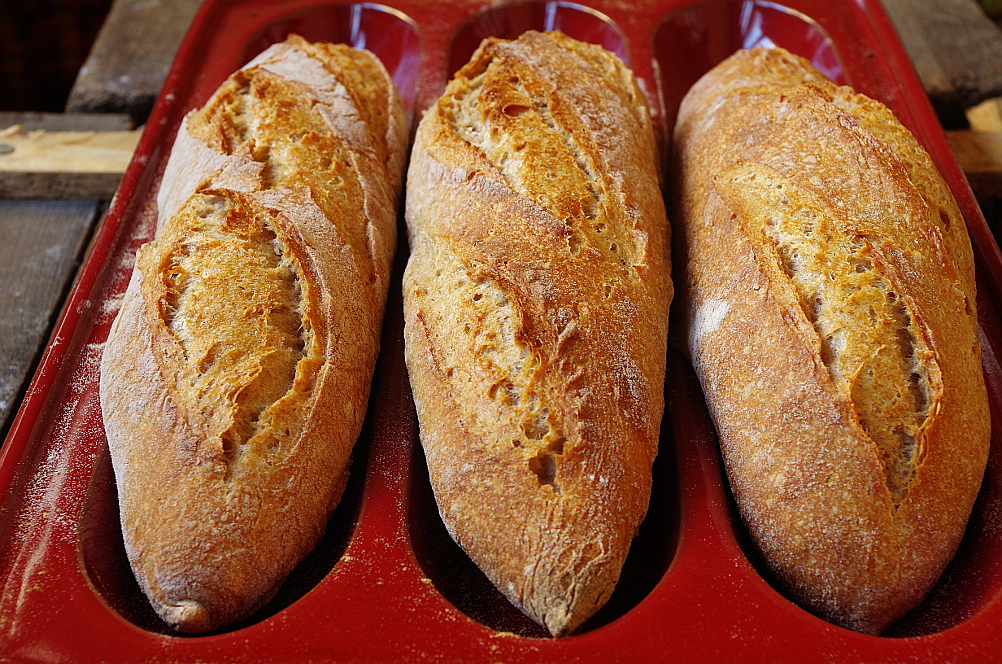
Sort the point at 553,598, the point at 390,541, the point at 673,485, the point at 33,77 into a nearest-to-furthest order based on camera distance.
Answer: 1. the point at 553,598
2. the point at 390,541
3. the point at 673,485
4. the point at 33,77

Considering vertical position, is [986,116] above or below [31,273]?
above

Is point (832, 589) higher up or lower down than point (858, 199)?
lower down

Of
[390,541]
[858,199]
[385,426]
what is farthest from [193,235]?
[858,199]

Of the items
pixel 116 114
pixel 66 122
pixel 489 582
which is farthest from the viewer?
pixel 116 114

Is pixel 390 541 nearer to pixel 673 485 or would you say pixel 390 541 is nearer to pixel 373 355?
pixel 373 355

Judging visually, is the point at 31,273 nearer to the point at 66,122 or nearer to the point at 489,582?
the point at 66,122

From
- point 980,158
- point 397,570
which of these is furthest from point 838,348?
point 980,158
